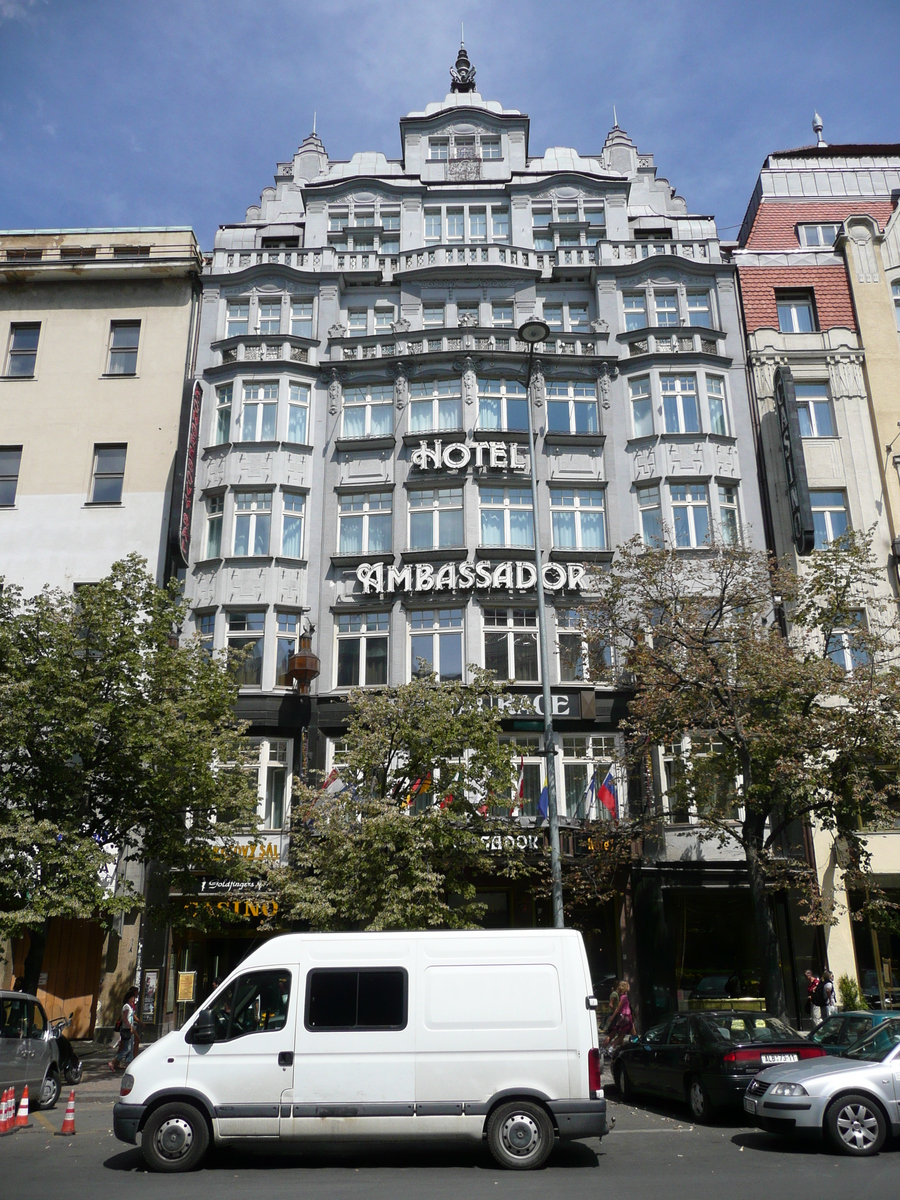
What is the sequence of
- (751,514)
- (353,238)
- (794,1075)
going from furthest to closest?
(353,238) < (751,514) < (794,1075)

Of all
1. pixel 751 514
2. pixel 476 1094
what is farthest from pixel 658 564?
pixel 476 1094

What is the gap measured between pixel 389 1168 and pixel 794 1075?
495cm

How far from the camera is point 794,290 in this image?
99.9ft

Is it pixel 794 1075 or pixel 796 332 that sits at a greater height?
pixel 796 332

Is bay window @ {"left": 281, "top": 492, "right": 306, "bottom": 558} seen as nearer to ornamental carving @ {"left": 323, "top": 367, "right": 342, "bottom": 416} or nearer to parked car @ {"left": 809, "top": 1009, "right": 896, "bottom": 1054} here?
ornamental carving @ {"left": 323, "top": 367, "right": 342, "bottom": 416}

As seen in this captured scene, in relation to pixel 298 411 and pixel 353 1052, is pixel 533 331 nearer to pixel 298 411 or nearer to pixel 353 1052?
pixel 298 411

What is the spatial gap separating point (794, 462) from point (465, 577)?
31.9 ft

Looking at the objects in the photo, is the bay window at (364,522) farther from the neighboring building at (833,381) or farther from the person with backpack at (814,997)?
the person with backpack at (814,997)

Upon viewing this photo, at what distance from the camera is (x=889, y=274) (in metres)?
30.1

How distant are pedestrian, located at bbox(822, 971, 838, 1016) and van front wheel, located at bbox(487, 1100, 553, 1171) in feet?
42.8

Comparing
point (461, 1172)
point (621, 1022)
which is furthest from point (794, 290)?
point (461, 1172)

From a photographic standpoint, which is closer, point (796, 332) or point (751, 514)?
point (751, 514)

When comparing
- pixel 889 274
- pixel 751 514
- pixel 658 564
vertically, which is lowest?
pixel 658 564

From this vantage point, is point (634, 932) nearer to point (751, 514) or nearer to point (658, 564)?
point (658, 564)
